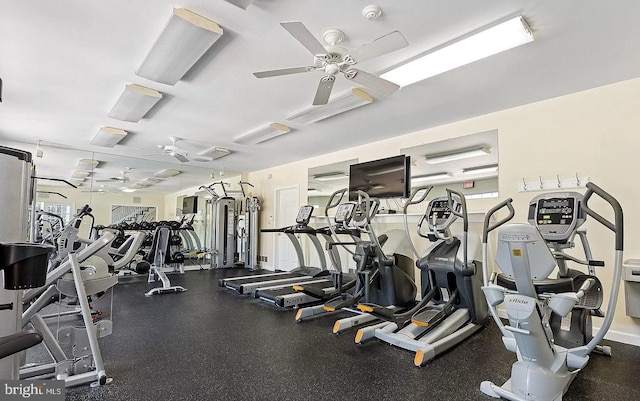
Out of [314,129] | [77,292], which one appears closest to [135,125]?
[314,129]

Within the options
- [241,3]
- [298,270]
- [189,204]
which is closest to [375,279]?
[298,270]

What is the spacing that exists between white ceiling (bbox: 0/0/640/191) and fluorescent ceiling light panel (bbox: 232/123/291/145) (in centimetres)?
18

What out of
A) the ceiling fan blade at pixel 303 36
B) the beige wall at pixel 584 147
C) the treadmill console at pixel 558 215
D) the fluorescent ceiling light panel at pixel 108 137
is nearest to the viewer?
the ceiling fan blade at pixel 303 36

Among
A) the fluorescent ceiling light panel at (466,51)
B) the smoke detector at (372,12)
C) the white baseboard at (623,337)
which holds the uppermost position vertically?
the smoke detector at (372,12)

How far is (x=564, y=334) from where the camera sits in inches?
113

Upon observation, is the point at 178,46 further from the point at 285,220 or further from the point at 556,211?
the point at 285,220

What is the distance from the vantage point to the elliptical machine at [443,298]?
10.4 feet

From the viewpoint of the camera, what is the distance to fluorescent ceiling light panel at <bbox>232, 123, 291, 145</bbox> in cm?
530

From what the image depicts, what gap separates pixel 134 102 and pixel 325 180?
4085 mm

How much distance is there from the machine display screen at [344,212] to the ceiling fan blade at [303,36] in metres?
2.17

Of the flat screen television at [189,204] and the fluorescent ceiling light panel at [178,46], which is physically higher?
the fluorescent ceiling light panel at [178,46]

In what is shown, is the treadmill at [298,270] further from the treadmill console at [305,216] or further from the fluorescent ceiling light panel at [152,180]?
the fluorescent ceiling light panel at [152,180]

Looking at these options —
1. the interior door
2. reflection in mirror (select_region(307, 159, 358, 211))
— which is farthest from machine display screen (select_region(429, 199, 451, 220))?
the interior door

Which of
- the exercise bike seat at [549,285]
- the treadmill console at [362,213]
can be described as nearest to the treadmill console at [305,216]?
the treadmill console at [362,213]
